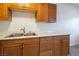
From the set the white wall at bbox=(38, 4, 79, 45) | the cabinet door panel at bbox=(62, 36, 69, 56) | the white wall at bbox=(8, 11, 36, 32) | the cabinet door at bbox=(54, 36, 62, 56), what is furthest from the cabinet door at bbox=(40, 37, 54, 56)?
the white wall at bbox=(38, 4, 79, 45)

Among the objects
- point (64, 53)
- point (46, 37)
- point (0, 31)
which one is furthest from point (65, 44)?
point (0, 31)

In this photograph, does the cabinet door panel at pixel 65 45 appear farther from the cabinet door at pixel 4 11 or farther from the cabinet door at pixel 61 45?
the cabinet door at pixel 4 11

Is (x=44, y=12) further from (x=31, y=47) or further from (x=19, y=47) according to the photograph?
(x=19, y=47)

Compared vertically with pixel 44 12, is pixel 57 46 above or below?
below

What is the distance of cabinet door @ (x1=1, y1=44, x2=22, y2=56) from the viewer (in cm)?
319

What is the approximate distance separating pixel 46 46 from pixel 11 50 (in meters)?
1.07

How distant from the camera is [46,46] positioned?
3.95 m

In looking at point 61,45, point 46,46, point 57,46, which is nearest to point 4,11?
point 46,46

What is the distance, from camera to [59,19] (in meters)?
5.75

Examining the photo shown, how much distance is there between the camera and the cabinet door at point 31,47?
137 inches

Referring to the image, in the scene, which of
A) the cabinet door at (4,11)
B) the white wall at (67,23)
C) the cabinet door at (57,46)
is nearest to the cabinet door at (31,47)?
the cabinet door at (57,46)

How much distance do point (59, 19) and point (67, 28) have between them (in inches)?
24.1

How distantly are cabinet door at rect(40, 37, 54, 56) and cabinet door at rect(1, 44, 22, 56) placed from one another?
0.69m

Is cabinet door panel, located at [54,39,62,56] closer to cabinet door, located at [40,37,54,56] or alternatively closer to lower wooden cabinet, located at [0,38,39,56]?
cabinet door, located at [40,37,54,56]
